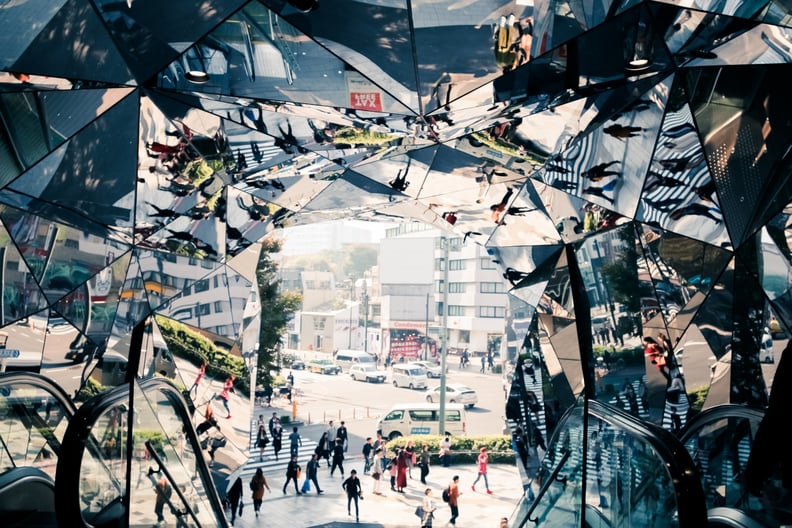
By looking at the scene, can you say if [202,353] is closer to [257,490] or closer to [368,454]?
[257,490]

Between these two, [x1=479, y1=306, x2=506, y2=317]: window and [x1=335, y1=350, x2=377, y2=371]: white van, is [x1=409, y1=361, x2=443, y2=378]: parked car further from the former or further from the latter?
[x1=479, y1=306, x2=506, y2=317]: window

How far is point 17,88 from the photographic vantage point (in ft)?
18.8

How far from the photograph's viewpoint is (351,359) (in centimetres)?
3797

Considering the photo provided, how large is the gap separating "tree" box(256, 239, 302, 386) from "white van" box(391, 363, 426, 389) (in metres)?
9.07

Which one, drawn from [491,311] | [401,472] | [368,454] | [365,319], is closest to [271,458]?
[368,454]

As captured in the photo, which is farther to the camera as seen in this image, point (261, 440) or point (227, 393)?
point (261, 440)

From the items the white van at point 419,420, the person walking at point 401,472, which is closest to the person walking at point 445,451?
the white van at point 419,420

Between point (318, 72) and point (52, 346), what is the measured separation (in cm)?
708

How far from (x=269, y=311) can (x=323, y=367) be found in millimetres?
12778

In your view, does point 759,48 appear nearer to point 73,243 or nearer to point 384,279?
point 73,243

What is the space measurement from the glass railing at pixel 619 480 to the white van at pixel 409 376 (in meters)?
22.4

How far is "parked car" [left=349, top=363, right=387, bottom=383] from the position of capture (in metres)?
34.8

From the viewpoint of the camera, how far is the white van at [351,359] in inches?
1470

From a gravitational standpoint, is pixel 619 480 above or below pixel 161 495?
above
